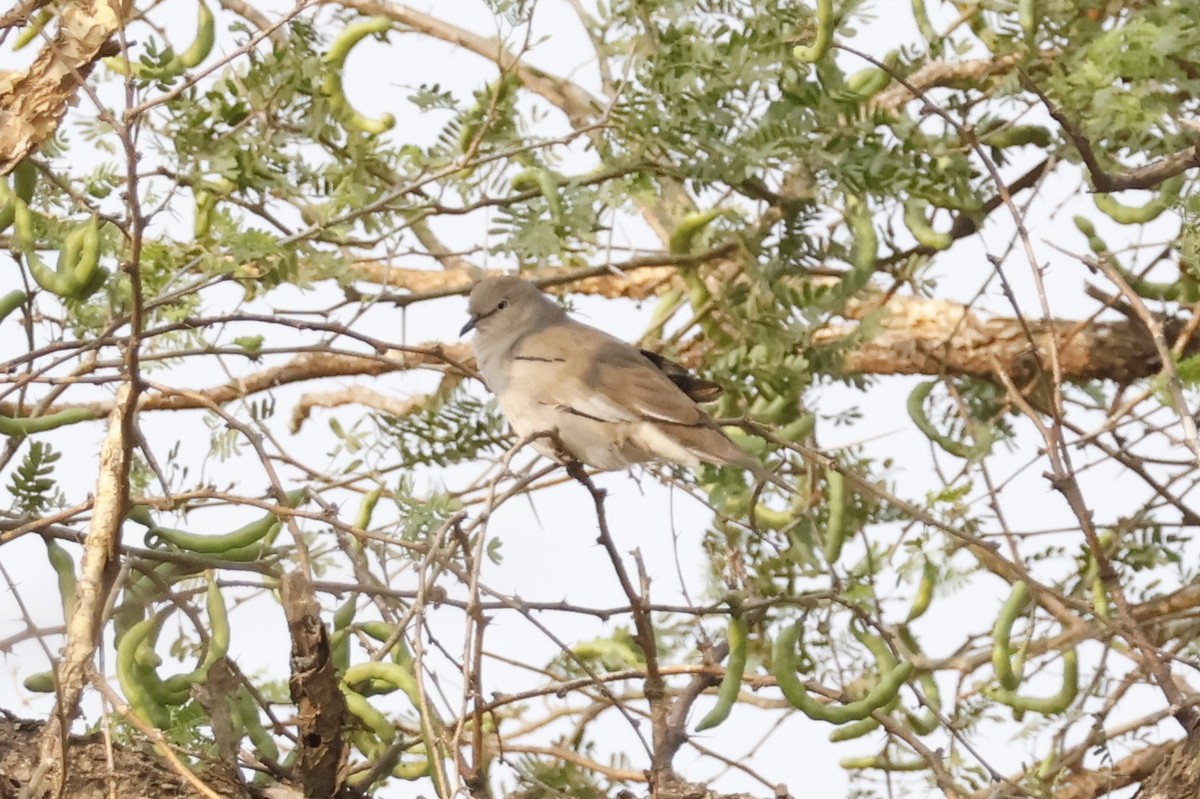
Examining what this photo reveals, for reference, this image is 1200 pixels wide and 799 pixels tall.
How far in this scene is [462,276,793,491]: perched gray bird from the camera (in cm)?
308

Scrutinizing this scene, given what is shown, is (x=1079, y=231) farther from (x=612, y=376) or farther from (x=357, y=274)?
(x=357, y=274)

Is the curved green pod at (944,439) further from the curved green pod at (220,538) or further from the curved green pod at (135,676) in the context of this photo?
the curved green pod at (135,676)

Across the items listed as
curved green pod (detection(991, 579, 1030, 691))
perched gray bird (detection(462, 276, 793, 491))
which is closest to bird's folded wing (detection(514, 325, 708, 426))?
perched gray bird (detection(462, 276, 793, 491))

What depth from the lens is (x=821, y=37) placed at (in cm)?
294

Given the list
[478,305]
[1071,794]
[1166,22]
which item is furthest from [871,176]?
[1071,794]

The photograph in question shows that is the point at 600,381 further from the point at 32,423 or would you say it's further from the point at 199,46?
the point at 32,423

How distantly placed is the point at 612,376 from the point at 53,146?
117 centimetres

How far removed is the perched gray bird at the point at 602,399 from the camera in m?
3.08

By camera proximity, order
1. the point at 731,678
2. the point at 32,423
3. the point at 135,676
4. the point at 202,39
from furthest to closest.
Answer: the point at 202,39 → the point at 731,678 → the point at 32,423 → the point at 135,676

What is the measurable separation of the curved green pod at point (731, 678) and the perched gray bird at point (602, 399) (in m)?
0.42

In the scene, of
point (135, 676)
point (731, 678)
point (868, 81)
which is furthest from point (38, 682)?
point (868, 81)

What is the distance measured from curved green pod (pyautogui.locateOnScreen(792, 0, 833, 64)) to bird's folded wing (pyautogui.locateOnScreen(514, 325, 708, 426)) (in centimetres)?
70

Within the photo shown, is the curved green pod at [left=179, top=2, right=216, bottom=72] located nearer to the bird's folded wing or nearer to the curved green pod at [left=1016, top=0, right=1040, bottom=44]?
the bird's folded wing

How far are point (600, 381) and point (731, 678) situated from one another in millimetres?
875
